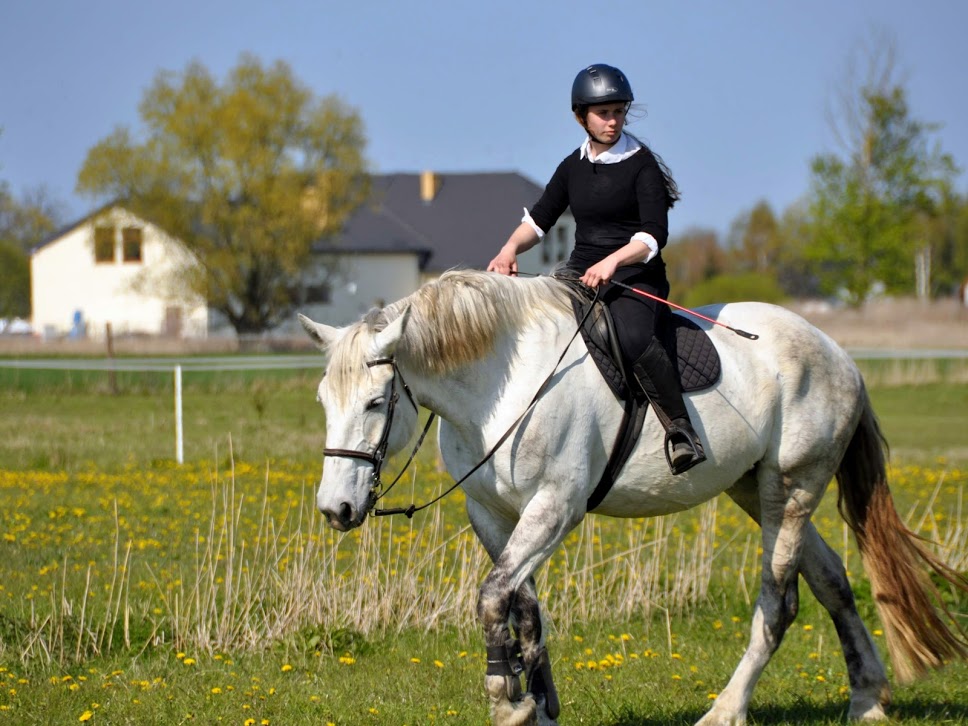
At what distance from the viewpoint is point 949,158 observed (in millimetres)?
38625

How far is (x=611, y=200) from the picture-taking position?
5180 mm

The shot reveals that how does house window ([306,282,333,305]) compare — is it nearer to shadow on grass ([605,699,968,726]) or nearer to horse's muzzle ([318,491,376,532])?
shadow on grass ([605,699,968,726])

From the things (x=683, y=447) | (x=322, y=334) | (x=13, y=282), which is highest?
(x=322, y=334)

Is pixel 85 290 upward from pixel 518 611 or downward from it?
upward

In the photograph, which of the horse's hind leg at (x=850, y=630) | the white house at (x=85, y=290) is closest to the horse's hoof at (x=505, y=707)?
the horse's hind leg at (x=850, y=630)

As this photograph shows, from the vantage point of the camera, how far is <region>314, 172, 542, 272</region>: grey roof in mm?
59188

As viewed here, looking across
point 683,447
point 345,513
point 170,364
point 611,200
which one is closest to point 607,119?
→ point 611,200

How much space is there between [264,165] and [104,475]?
103ft

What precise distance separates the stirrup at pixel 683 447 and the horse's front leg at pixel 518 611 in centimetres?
56

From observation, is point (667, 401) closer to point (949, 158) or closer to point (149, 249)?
point (949, 158)

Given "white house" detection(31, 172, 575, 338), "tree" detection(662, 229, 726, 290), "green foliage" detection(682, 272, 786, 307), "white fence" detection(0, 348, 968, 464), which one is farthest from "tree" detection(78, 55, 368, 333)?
"tree" detection(662, 229, 726, 290)

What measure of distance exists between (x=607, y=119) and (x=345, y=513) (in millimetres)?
2198

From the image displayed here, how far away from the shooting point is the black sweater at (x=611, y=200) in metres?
5.07

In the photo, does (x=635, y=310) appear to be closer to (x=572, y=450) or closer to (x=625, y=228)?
(x=625, y=228)
